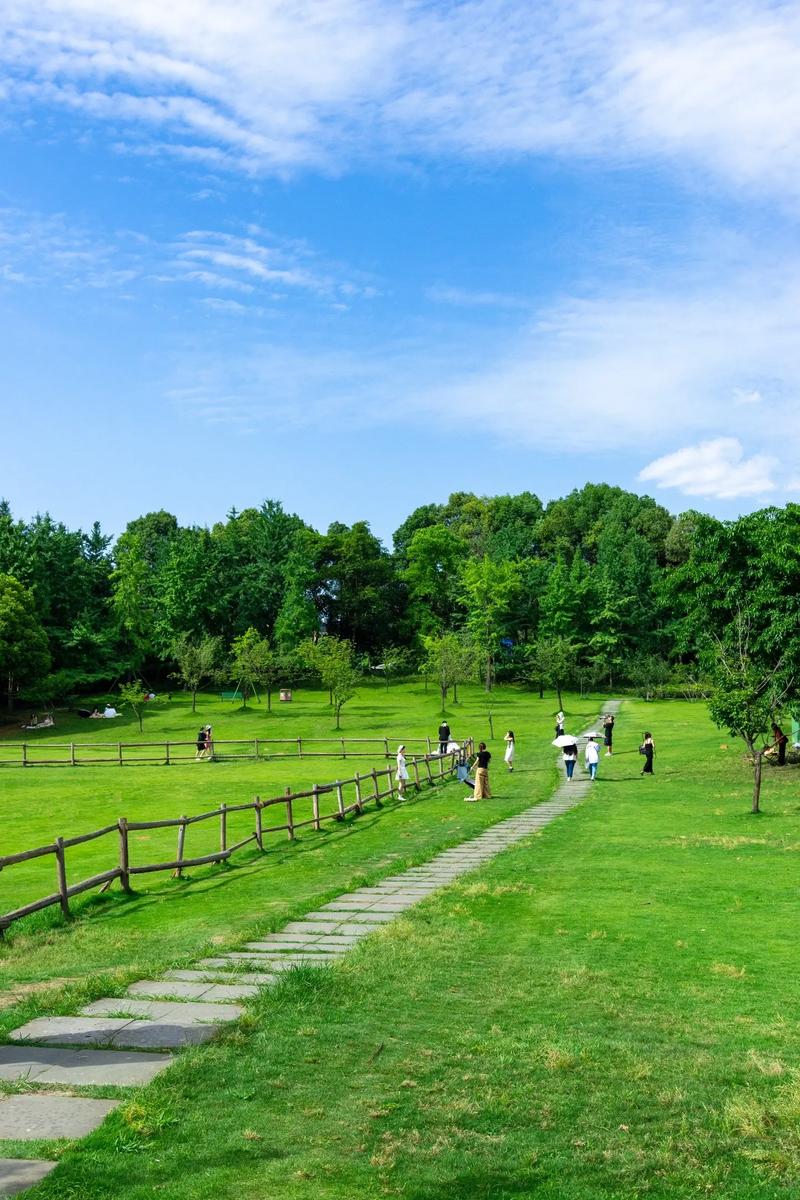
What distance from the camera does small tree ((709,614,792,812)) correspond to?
23859mm

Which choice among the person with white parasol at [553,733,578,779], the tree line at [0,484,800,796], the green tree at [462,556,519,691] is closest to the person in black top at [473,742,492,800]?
the person with white parasol at [553,733,578,779]

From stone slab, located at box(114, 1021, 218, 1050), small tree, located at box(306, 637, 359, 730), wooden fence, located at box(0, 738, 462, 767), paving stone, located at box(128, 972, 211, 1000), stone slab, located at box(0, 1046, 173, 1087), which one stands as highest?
small tree, located at box(306, 637, 359, 730)

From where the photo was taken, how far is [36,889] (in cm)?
1576

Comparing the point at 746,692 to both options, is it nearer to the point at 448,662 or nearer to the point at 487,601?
the point at 448,662

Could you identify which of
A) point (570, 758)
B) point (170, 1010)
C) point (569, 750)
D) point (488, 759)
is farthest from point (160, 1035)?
point (569, 750)

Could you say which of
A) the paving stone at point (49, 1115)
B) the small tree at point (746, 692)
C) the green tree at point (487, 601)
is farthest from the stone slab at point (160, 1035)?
the green tree at point (487, 601)

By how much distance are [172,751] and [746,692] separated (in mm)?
29700

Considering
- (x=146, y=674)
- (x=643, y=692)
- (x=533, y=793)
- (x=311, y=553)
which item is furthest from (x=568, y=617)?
(x=533, y=793)

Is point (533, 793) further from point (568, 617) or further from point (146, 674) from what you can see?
point (146, 674)

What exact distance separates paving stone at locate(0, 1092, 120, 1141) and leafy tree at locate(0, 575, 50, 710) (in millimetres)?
57424

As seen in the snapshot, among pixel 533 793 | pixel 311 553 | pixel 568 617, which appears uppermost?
pixel 311 553

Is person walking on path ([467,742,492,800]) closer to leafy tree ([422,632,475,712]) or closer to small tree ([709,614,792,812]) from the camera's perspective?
small tree ([709,614,792,812])

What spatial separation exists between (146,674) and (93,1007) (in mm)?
76425

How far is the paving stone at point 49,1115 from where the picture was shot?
A: 6.05 m
